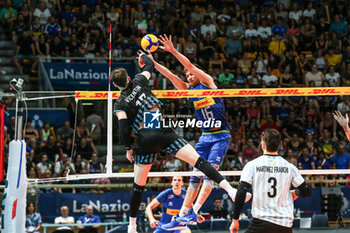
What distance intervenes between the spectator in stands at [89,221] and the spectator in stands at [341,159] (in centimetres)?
586

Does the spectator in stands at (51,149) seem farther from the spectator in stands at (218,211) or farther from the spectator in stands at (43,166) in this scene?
the spectator in stands at (218,211)

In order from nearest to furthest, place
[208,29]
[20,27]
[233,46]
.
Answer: [20,27], [233,46], [208,29]

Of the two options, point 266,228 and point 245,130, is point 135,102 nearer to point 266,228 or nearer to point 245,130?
point 266,228

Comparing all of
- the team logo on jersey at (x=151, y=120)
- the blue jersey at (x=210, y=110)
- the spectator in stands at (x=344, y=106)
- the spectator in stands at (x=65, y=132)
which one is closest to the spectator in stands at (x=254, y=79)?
the spectator in stands at (x=344, y=106)

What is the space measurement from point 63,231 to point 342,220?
22.8 ft

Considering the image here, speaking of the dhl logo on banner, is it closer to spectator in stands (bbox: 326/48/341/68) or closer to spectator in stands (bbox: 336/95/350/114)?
spectator in stands (bbox: 336/95/350/114)

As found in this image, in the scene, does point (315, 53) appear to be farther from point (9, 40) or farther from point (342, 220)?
point (9, 40)

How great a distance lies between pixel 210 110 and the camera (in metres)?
9.49

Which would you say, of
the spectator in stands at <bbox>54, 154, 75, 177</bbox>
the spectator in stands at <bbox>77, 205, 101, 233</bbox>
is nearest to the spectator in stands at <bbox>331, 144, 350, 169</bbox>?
the spectator in stands at <bbox>77, 205, 101, 233</bbox>

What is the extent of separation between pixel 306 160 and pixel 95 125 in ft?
16.8

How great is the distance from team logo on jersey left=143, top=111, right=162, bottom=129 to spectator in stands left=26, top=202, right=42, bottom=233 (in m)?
6.09

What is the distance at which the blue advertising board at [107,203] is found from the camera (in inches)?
553

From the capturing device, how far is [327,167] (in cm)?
1400

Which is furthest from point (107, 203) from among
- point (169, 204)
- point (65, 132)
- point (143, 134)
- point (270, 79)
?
point (270, 79)
